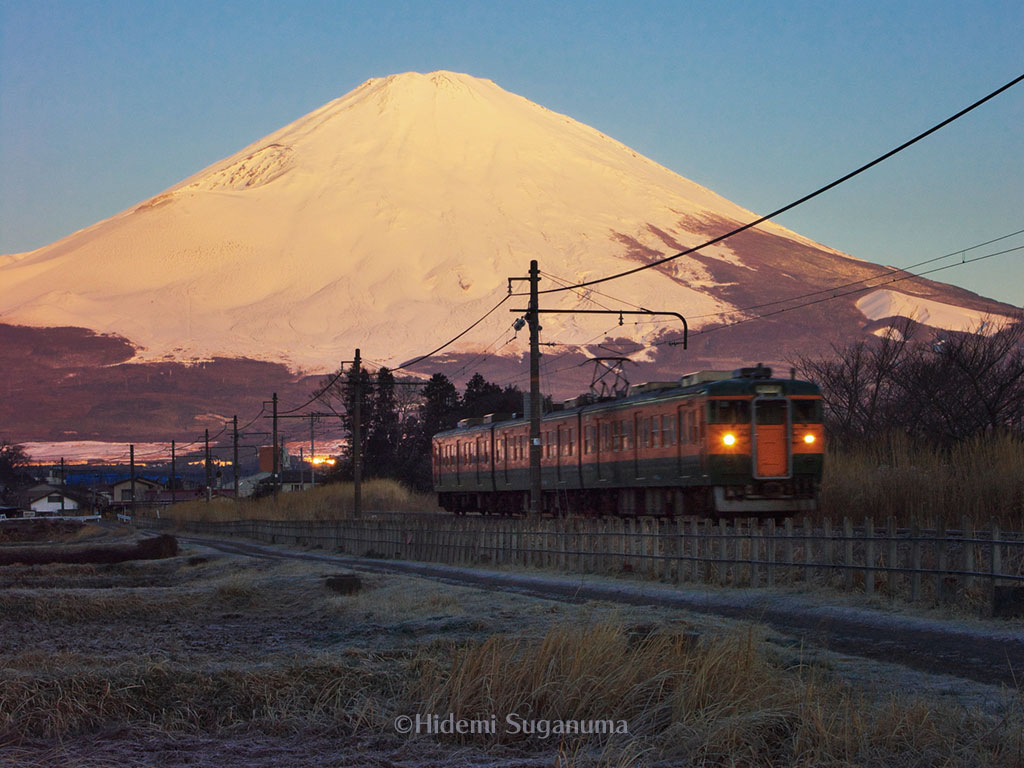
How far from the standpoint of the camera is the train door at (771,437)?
30.6 metres

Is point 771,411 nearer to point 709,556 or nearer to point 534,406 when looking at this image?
point 534,406

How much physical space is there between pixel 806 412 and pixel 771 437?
1.06m

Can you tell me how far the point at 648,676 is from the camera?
10.4 m

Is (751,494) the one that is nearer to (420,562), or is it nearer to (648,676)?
(420,562)

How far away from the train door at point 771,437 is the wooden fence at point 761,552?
1504 mm

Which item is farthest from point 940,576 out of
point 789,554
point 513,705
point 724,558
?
point 513,705

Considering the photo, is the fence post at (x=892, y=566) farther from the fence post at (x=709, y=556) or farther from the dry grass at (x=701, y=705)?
the dry grass at (x=701, y=705)

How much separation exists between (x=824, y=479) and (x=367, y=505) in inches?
1745

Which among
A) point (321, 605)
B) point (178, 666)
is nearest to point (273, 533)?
point (321, 605)

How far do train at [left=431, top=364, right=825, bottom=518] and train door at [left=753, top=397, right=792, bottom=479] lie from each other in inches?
0.9

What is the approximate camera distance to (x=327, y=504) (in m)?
71.9

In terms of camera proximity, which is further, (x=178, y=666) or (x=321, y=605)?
(x=321, y=605)

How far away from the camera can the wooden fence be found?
1630cm

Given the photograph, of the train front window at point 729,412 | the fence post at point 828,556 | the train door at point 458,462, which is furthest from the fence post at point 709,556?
the train door at point 458,462
